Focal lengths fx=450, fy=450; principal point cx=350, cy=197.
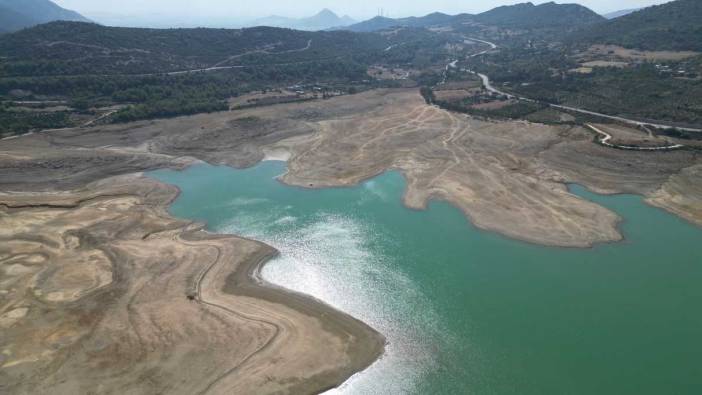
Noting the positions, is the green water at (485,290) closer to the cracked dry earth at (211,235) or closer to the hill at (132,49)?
the cracked dry earth at (211,235)

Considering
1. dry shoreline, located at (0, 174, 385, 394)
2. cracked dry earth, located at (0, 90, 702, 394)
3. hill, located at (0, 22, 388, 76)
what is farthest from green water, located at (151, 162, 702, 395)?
hill, located at (0, 22, 388, 76)

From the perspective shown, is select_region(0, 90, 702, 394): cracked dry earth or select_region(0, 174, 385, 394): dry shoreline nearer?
select_region(0, 174, 385, 394): dry shoreline

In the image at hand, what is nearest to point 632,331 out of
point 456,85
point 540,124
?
point 540,124

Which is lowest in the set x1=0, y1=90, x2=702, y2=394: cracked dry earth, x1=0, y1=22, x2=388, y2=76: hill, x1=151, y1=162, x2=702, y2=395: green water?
x1=151, y1=162, x2=702, y2=395: green water

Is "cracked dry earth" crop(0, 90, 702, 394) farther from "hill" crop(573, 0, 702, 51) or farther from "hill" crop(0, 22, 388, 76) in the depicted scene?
"hill" crop(573, 0, 702, 51)

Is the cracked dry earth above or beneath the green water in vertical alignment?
above

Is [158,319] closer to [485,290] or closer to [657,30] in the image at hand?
[485,290]

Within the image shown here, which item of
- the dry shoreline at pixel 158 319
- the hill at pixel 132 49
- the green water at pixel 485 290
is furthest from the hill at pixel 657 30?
the dry shoreline at pixel 158 319
